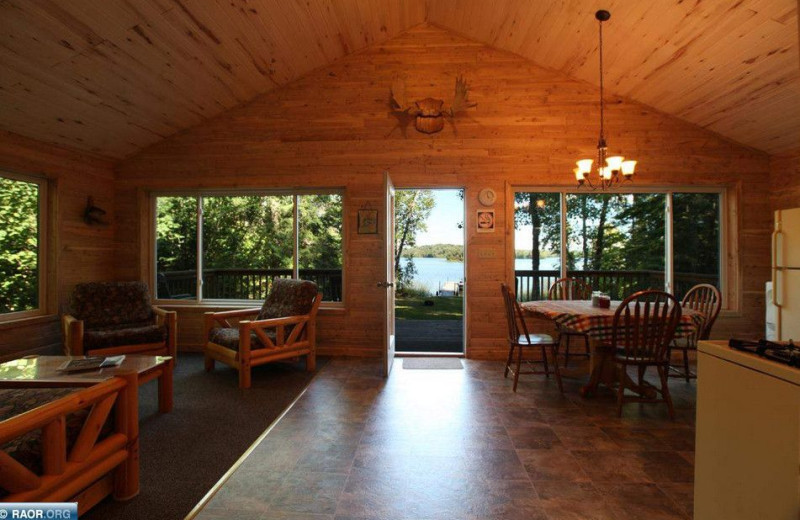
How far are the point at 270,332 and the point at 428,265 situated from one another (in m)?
3.83

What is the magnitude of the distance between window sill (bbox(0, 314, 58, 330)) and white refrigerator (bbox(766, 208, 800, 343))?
280 inches

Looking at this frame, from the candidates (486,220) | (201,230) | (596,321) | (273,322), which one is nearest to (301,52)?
(201,230)

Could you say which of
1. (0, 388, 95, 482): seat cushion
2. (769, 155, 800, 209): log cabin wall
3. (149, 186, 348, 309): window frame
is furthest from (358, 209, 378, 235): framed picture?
(769, 155, 800, 209): log cabin wall

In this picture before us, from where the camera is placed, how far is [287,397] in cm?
311

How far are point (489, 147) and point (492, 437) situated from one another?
311 centimetres

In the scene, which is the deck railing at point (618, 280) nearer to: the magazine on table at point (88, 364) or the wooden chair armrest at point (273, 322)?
the wooden chair armrest at point (273, 322)

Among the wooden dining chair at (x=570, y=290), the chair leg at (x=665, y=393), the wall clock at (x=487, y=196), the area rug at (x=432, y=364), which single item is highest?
the wall clock at (x=487, y=196)

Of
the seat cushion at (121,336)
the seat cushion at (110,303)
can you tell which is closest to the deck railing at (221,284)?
the seat cushion at (110,303)

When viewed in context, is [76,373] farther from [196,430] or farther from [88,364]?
[196,430]

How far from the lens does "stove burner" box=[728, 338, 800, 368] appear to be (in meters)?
0.94

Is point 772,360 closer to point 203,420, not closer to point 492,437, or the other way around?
point 492,437

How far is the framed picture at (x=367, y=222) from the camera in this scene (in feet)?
14.4

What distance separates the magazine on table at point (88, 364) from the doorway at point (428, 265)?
349 centimetres

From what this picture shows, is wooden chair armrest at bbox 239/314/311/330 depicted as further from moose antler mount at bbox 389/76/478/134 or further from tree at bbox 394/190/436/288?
tree at bbox 394/190/436/288
